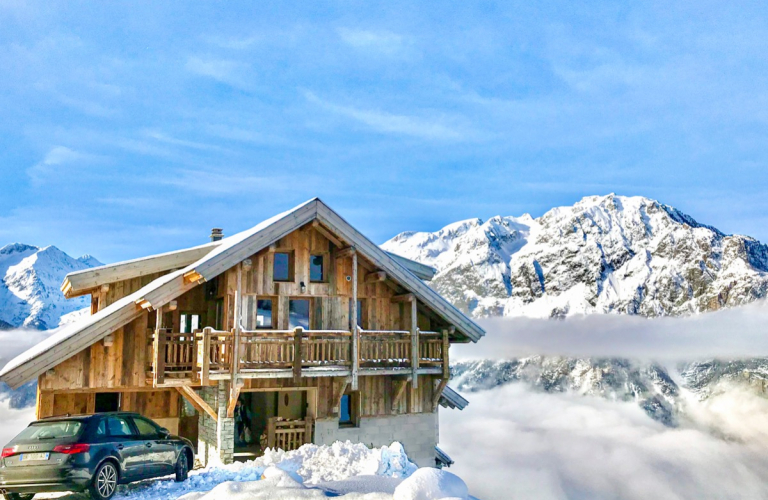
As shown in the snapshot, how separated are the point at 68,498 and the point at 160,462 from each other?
179 centimetres

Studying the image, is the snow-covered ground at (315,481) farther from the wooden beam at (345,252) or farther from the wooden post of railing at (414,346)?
the wooden beam at (345,252)

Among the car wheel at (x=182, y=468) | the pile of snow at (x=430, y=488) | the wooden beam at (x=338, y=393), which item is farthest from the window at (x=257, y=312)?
the pile of snow at (x=430, y=488)

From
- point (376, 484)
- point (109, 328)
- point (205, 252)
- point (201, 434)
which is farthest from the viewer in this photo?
point (205, 252)

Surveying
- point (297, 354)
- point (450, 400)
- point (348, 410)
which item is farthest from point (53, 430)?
point (450, 400)

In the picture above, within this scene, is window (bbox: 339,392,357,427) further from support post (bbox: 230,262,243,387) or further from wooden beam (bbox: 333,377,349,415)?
support post (bbox: 230,262,243,387)

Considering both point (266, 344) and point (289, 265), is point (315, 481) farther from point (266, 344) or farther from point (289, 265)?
point (289, 265)

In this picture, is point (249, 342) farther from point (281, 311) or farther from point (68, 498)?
point (68, 498)

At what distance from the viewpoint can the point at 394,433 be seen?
25.0 m

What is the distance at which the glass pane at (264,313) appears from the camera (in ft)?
77.7

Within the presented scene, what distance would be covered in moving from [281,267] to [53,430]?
448 inches

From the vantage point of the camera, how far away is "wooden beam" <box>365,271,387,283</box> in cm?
2458

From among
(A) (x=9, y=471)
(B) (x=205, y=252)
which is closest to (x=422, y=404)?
(B) (x=205, y=252)

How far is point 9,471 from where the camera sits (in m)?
13.1

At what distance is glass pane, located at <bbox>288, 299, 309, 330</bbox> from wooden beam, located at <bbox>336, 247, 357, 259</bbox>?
1897 mm
